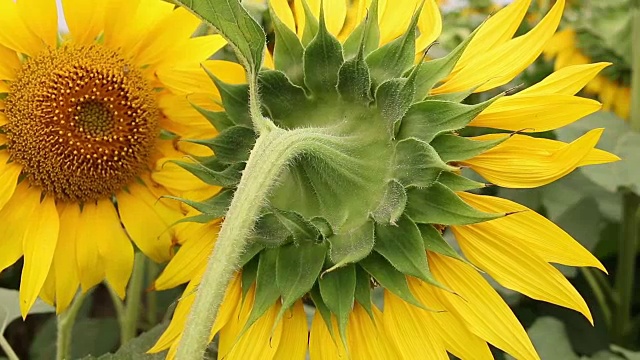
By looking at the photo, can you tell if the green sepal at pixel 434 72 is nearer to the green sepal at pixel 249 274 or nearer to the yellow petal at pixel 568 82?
the yellow petal at pixel 568 82

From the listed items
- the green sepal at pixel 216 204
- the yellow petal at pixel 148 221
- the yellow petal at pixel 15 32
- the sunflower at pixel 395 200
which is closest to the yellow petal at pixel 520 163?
the sunflower at pixel 395 200

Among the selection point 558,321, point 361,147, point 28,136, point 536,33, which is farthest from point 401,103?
point 558,321

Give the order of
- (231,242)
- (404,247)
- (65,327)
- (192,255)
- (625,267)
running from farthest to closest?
1. (625,267)
2. (65,327)
3. (192,255)
4. (404,247)
5. (231,242)

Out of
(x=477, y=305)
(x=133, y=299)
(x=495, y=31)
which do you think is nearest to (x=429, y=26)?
(x=495, y=31)

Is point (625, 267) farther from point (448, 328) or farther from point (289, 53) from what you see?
point (289, 53)

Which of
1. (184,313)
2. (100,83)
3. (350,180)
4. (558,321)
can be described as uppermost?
(100,83)

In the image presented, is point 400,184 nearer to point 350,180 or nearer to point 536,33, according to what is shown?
point 350,180

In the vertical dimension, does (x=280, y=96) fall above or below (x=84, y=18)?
below

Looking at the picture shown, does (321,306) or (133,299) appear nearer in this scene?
(321,306)
